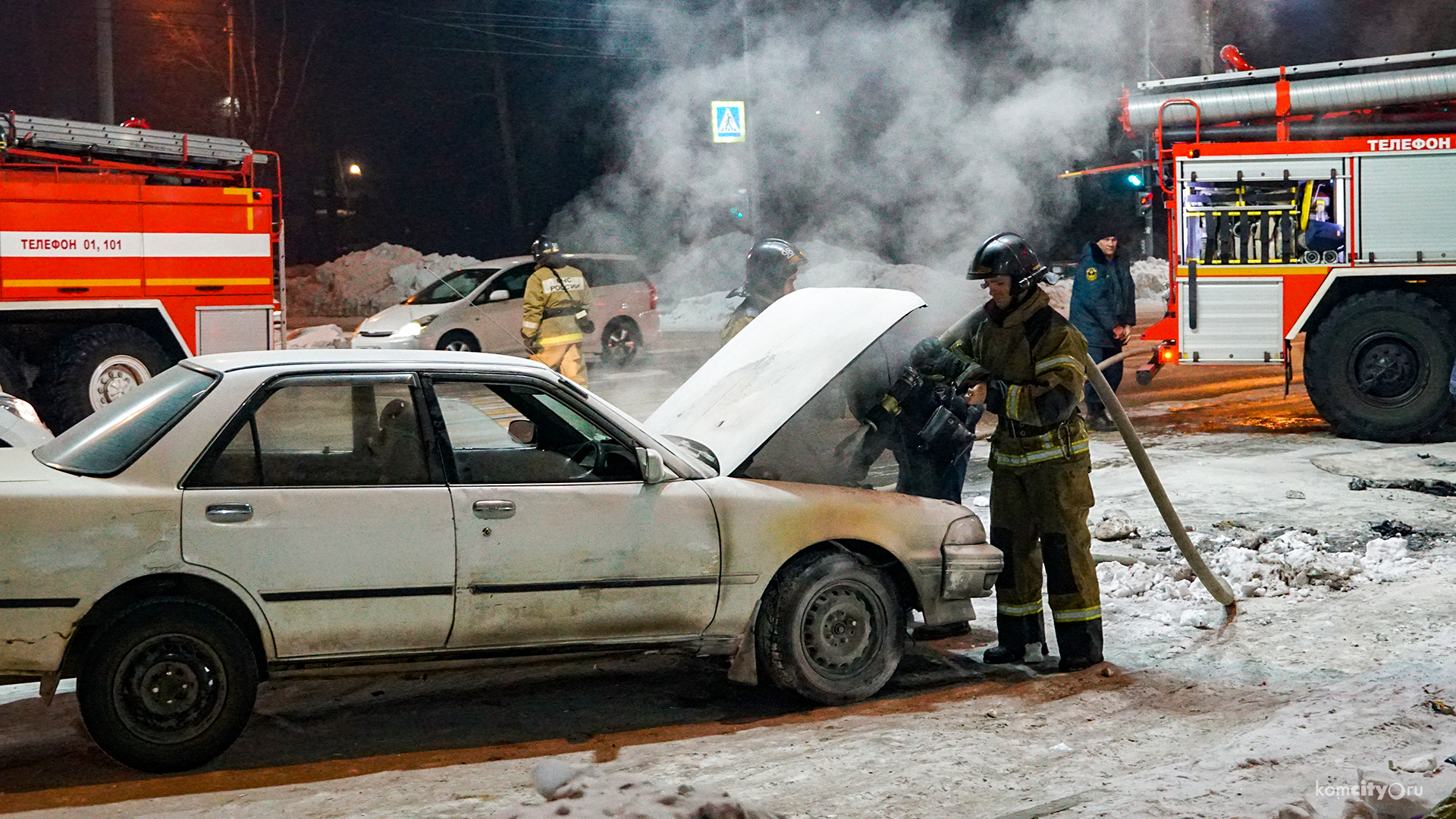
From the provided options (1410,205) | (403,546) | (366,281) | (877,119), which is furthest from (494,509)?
(366,281)

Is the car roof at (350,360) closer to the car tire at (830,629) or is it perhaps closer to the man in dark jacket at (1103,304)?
the car tire at (830,629)

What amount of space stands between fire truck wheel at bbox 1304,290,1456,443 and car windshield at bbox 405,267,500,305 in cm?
1051

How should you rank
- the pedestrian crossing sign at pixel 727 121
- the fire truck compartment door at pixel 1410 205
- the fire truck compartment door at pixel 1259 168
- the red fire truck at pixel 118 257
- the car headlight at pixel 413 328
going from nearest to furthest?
the fire truck compartment door at pixel 1410 205 → the fire truck compartment door at pixel 1259 168 → the red fire truck at pixel 118 257 → the car headlight at pixel 413 328 → the pedestrian crossing sign at pixel 727 121

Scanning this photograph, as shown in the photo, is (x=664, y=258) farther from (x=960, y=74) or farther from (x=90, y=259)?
(x=90, y=259)

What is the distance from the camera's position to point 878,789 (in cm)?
405

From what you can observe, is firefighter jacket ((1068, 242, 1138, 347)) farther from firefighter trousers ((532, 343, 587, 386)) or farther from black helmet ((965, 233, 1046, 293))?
black helmet ((965, 233, 1046, 293))

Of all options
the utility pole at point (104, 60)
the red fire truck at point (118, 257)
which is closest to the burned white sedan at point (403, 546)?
Result: the red fire truck at point (118, 257)

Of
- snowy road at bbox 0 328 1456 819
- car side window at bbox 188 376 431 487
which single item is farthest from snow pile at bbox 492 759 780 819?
car side window at bbox 188 376 431 487

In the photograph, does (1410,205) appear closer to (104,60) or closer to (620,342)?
(620,342)

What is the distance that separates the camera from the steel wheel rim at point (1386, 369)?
1037cm

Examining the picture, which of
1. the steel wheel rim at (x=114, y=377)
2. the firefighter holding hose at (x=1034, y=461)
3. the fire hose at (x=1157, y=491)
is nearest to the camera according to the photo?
the firefighter holding hose at (x=1034, y=461)

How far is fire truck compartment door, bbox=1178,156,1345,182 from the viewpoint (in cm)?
1030

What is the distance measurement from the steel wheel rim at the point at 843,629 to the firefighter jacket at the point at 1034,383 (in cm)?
98

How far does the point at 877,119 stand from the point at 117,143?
11.0m
